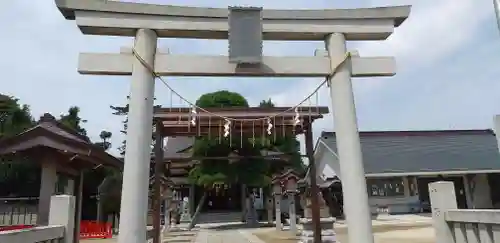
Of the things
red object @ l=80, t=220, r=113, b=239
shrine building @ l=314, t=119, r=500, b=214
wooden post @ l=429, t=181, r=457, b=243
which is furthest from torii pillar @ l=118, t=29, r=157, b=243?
shrine building @ l=314, t=119, r=500, b=214

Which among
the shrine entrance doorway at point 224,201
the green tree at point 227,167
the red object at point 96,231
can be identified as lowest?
the red object at point 96,231

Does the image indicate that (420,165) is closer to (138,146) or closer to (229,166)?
(229,166)

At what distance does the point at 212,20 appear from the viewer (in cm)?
536

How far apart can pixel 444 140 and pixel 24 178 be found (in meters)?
28.8

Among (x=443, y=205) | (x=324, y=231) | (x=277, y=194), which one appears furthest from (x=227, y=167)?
(x=443, y=205)

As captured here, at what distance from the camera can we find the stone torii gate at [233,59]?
489 centimetres

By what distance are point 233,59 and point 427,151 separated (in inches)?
876

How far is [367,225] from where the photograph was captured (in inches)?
197

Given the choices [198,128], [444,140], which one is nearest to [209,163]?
[198,128]

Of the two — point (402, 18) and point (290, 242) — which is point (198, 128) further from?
point (290, 242)

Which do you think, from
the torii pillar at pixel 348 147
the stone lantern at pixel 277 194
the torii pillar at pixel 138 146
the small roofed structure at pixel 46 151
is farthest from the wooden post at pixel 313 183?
the stone lantern at pixel 277 194

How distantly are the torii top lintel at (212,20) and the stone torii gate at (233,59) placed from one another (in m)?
0.01

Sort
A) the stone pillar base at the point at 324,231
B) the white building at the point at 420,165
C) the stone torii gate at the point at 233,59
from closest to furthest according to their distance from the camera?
1. the stone torii gate at the point at 233,59
2. the stone pillar base at the point at 324,231
3. the white building at the point at 420,165

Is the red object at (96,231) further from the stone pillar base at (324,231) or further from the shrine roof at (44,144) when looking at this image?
the shrine roof at (44,144)
